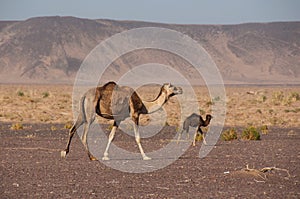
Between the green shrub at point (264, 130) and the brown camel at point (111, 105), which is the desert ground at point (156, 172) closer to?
the brown camel at point (111, 105)

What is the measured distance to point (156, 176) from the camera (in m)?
13.6

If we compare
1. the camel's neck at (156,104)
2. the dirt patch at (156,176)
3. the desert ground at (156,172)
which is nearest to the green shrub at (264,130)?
the desert ground at (156,172)

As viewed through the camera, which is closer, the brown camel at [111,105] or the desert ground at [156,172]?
the desert ground at [156,172]

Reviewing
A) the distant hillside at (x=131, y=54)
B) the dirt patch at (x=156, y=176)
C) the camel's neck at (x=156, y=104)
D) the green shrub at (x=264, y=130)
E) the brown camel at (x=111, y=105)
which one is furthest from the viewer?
the distant hillside at (x=131, y=54)

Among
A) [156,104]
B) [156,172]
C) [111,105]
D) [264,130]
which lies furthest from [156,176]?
[264,130]

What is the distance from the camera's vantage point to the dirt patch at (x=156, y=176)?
11.3m

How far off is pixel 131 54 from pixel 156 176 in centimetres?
14320

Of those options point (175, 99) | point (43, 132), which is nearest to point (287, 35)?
point (175, 99)

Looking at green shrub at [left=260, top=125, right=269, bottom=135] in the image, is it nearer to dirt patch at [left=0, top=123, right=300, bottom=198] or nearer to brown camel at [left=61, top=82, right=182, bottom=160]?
dirt patch at [left=0, top=123, right=300, bottom=198]

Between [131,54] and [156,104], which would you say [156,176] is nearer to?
[156,104]

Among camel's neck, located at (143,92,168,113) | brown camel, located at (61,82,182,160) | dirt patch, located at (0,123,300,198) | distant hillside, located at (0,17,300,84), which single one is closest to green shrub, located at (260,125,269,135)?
dirt patch, located at (0,123,300,198)

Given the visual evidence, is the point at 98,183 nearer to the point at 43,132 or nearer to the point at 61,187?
the point at 61,187

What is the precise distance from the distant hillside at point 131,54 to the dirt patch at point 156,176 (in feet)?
395

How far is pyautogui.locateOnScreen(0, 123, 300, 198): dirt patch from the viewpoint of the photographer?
37.1 feet
